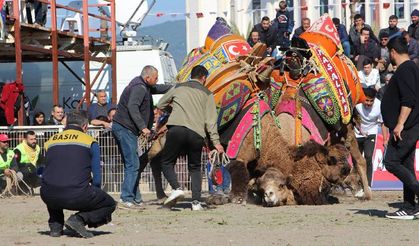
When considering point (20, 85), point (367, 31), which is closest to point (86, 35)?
point (20, 85)

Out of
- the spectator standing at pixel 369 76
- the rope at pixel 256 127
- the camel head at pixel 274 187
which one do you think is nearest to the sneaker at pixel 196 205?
the camel head at pixel 274 187

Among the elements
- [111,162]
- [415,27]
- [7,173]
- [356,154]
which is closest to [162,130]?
[356,154]

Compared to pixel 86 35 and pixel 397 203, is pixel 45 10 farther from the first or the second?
pixel 397 203

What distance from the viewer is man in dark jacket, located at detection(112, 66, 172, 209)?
14.8 meters

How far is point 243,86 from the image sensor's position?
15383 millimetres

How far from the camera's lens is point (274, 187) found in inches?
563

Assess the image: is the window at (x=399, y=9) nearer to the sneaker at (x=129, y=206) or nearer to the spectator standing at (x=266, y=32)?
the spectator standing at (x=266, y=32)

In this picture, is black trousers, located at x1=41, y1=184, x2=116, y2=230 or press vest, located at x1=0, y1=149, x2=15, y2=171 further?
press vest, located at x1=0, y1=149, x2=15, y2=171

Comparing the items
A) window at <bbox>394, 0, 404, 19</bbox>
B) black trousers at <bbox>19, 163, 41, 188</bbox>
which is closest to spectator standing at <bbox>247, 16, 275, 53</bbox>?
black trousers at <bbox>19, 163, 41, 188</bbox>

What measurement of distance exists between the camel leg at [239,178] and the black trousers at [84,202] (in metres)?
3.48

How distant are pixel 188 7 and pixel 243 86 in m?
28.1

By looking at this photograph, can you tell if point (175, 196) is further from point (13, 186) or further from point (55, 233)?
point (13, 186)

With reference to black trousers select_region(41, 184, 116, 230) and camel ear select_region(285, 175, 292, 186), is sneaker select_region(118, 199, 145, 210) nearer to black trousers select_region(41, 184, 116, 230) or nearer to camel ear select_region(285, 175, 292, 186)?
camel ear select_region(285, 175, 292, 186)

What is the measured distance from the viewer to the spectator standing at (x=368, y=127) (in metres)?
18.0
